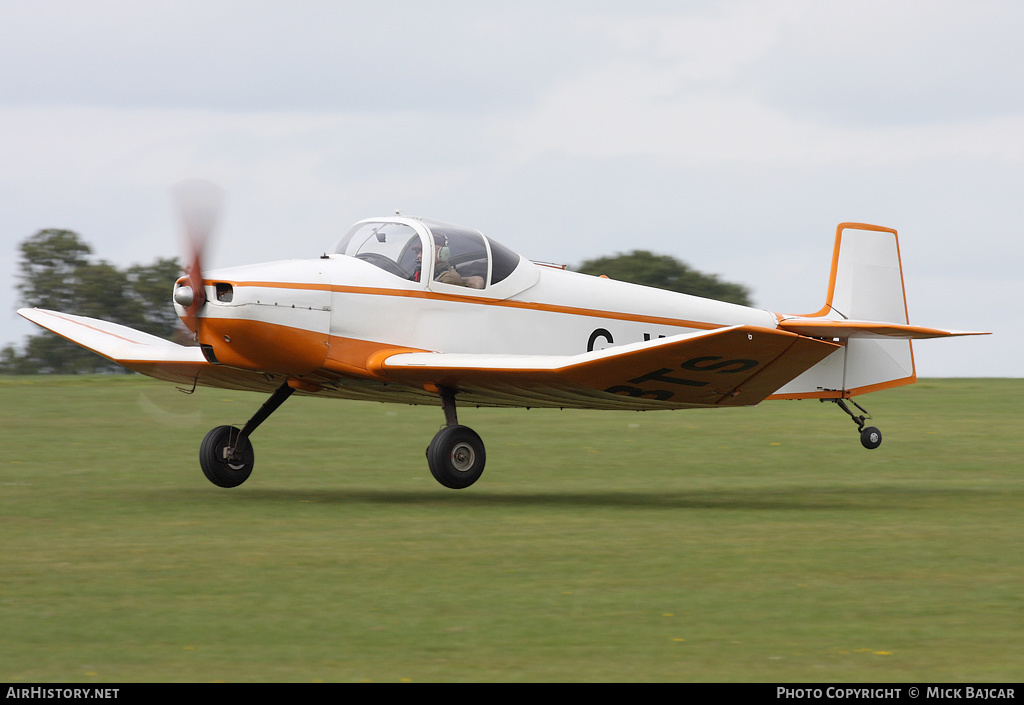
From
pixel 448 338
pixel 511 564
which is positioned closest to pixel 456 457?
pixel 448 338

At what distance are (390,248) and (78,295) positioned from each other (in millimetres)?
38969

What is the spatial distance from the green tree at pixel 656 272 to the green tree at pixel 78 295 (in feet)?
60.5

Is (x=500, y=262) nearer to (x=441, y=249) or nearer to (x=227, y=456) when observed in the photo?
(x=441, y=249)

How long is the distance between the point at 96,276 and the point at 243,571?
1735 inches

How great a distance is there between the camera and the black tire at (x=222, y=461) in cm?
1243

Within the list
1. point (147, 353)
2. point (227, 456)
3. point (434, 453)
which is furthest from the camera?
point (147, 353)

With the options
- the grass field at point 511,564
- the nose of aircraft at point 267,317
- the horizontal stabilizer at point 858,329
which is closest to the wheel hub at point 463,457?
the grass field at point 511,564

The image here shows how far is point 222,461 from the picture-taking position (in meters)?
12.5

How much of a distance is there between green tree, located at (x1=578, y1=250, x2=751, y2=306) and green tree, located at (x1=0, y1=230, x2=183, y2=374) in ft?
60.5

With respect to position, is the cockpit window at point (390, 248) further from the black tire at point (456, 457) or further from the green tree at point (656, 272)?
the green tree at point (656, 272)

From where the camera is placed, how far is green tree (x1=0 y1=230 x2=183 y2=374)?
44.7 m

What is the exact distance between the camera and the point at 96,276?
48.7 meters

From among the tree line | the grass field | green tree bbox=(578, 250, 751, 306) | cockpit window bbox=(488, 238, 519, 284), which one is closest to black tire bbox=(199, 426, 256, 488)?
the grass field

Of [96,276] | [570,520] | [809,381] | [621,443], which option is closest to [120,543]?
[570,520]
